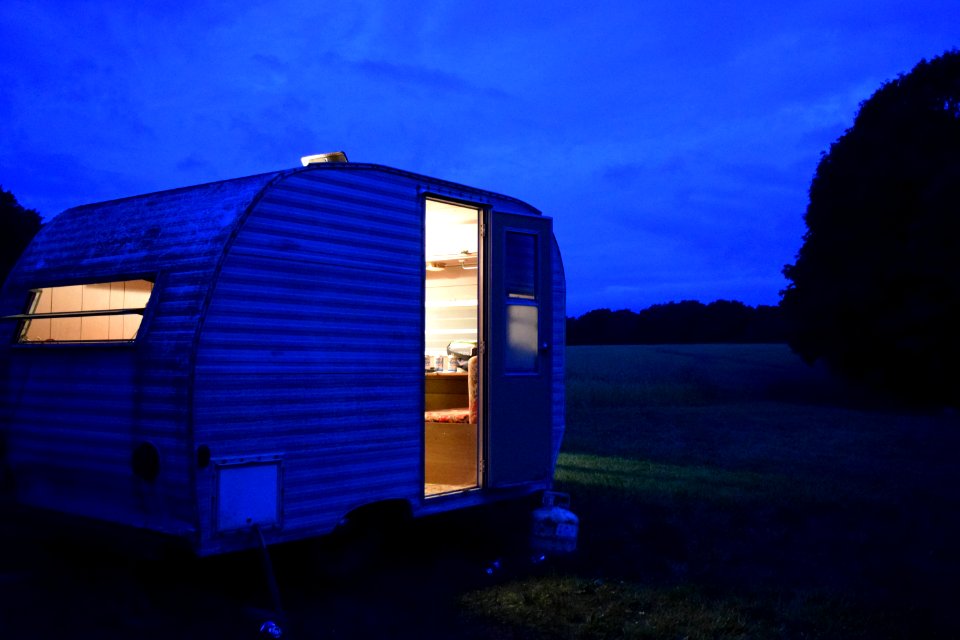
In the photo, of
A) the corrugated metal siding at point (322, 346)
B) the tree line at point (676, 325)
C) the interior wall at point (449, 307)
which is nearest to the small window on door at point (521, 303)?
the corrugated metal siding at point (322, 346)

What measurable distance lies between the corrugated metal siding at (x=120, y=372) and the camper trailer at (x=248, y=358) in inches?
0.6

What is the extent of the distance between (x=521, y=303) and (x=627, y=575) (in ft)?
8.48

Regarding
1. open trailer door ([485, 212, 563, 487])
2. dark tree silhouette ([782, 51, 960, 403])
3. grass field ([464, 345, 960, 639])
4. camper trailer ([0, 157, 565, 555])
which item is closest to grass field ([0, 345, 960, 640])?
grass field ([464, 345, 960, 639])

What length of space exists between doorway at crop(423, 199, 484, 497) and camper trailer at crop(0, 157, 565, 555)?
1.22 ft

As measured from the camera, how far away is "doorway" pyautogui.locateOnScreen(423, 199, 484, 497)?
332 inches

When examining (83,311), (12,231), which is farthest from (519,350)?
(12,231)

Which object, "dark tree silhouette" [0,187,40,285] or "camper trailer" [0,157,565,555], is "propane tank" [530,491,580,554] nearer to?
"camper trailer" [0,157,565,555]

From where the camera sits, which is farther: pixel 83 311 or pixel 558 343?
pixel 558 343

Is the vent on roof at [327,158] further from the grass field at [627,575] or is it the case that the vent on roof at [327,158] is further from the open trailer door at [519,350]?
the grass field at [627,575]

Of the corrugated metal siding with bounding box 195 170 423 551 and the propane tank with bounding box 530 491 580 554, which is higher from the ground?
the corrugated metal siding with bounding box 195 170 423 551

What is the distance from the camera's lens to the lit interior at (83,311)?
673cm

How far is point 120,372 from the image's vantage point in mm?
6008

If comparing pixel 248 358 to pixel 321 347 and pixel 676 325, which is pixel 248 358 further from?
pixel 676 325

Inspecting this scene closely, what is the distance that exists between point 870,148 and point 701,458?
17600mm
